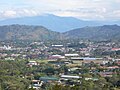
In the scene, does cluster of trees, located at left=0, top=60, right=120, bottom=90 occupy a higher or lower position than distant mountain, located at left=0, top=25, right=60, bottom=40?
higher

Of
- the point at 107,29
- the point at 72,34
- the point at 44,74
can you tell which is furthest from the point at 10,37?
the point at 44,74

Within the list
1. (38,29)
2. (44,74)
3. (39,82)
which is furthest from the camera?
(38,29)

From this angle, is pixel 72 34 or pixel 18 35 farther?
pixel 72 34

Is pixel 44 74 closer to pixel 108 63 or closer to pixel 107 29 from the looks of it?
pixel 108 63

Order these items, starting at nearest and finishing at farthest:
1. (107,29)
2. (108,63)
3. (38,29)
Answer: (108,63)
(38,29)
(107,29)

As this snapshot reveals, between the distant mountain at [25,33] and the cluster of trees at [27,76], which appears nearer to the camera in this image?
the cluster of trees at [27,76]

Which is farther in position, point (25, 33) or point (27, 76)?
point (25, 33)

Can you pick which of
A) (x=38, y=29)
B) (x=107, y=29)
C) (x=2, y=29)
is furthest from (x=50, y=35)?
(x=107, y=29)

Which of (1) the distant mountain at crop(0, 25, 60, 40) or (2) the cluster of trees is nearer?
(2) the cluster of trees

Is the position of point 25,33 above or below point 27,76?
below

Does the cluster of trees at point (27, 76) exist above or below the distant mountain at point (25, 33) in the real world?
above
